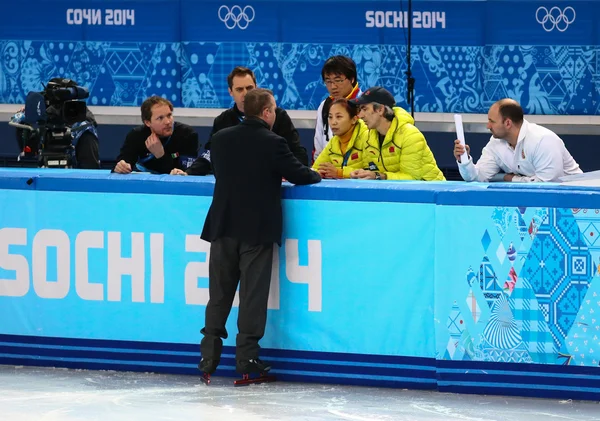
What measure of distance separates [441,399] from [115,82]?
23.4 feet

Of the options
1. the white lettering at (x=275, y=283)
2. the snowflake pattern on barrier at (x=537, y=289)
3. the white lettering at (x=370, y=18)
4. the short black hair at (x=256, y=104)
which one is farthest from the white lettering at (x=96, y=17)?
the snowflake pattern on barrier at (x=537, y=289)

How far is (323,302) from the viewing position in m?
6.68

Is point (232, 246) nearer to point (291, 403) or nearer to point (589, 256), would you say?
point (291, 403)

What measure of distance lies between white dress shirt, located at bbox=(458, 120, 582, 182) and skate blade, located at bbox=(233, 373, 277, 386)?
173cm

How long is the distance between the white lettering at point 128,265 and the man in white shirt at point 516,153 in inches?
77.4

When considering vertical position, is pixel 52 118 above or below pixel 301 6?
below

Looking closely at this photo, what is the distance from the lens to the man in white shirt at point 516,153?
729 centimetres

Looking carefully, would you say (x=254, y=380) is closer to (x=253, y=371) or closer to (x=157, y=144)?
(x=253, y=371)

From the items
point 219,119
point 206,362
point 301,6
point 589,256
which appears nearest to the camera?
point 589,256

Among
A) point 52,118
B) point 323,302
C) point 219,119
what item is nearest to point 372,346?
point 323,302

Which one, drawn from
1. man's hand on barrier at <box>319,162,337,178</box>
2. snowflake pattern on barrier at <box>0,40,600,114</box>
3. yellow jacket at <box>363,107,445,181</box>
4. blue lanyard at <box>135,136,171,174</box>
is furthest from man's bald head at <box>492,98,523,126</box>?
snowflake pattern on barrier at <box>0,40,600,114</box>

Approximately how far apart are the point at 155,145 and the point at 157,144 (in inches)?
0.6

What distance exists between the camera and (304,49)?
12266 mm

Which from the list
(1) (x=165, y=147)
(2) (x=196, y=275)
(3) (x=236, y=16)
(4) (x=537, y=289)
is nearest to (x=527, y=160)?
(4) (x=537, y=289)
